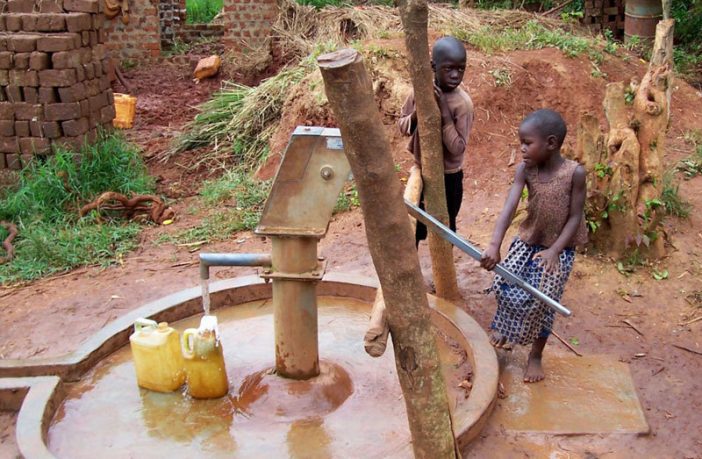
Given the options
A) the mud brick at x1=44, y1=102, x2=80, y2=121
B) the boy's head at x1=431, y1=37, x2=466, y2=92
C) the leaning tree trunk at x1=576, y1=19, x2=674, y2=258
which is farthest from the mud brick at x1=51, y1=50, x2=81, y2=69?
the leaning tree trunk at x1=576, y1=19, x2=674, y2=258

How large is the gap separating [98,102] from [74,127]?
406 mm

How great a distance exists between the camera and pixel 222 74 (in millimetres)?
10070

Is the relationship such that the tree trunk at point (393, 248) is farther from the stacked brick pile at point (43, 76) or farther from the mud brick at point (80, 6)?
the mud brick at point (80, 6)

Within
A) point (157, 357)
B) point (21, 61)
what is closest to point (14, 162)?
point (21, 61)

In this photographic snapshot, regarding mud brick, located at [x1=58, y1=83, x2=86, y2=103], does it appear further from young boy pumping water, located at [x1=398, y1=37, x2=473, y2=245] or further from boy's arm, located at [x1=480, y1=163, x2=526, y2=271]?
boy's arm, located at [x1=480, y1=163, x2=526, y2=271]

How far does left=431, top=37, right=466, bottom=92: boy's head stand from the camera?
3.20 metres

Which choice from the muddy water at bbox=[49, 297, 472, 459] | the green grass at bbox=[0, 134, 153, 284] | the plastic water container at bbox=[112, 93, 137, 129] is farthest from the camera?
the plastic water container at bbox=[112, 93, 137, 129]

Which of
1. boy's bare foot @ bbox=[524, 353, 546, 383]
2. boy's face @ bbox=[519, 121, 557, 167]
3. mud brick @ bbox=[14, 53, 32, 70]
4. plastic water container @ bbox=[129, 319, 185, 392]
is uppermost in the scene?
mud brick @ bbox=[14, 53, 32, 70]

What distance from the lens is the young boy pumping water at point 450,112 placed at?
323 cm

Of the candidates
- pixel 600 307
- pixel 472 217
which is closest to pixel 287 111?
pixel 472 217

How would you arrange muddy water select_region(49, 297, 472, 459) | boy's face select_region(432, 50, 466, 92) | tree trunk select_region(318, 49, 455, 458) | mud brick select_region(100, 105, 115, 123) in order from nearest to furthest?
tree trunk select_region(318, 49, 455, 458), muddy water select_region(49, 297, 472, 459), boy's face select_region(432, 50, 466, 92), mud brick select_region(100, 105, 115, 123)

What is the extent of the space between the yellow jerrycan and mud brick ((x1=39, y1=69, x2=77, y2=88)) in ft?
11.5

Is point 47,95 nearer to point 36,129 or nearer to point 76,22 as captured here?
point 36,129

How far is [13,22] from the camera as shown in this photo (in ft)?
18.7
